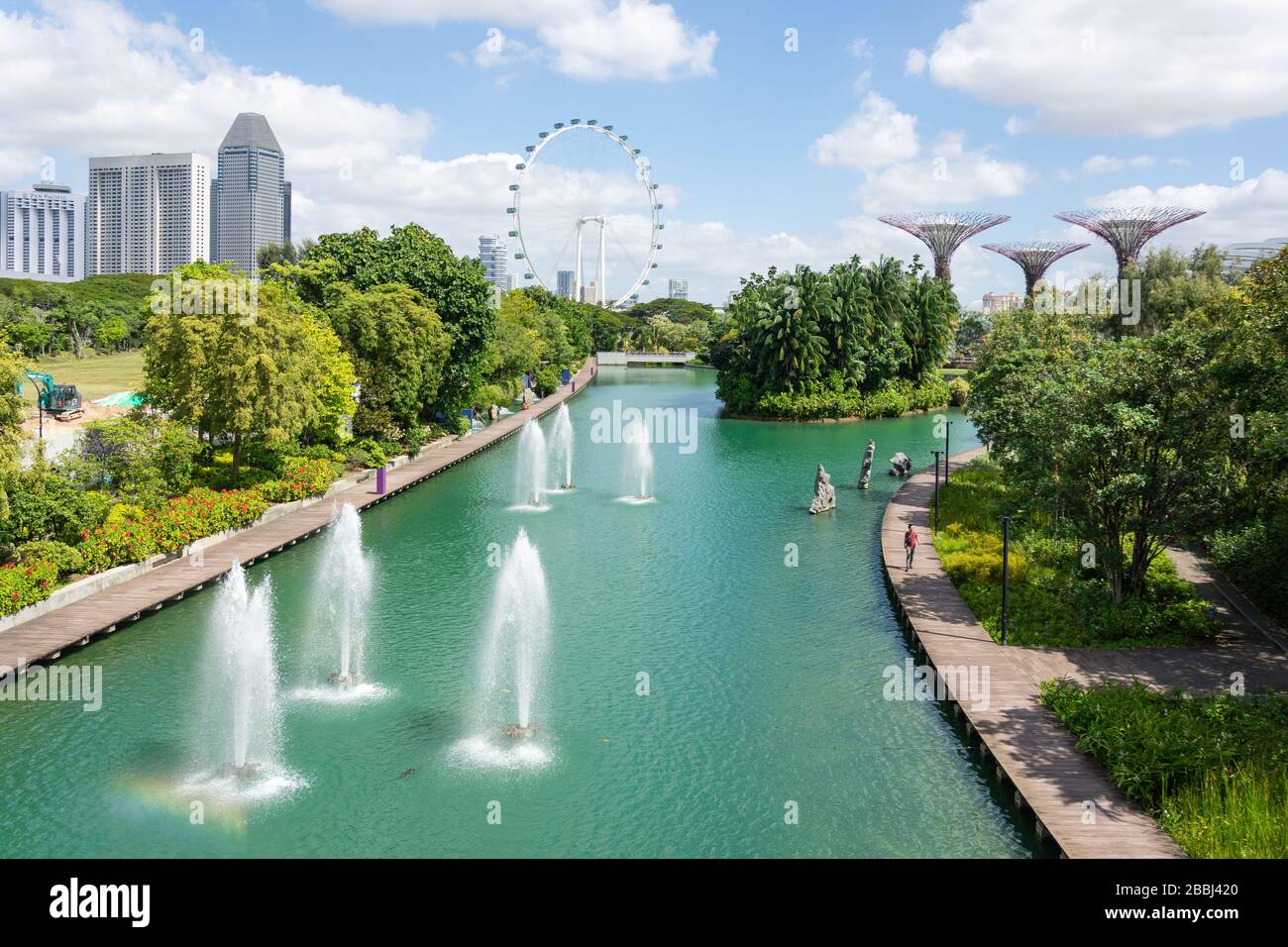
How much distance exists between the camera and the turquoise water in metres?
14.2

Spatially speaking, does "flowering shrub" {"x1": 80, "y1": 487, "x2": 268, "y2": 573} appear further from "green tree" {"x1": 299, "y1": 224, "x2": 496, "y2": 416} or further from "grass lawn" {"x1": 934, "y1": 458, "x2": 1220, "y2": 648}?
"grass lawn" {"x1": 934, "y1": 458, "x2": 1220, "y2": 648}

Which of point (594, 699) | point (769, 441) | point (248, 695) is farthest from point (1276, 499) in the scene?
point (769, 441)

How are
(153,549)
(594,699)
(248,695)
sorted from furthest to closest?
1. (153,549)
2. (594,699)
3. (248,695)

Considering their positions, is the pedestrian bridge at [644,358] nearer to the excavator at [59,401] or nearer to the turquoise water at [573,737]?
the excavator at [59,401]

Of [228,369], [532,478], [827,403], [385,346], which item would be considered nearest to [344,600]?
[228,369]

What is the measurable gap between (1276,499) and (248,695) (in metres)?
20.8

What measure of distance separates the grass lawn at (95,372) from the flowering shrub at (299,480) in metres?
17.8

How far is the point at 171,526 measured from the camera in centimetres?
2727

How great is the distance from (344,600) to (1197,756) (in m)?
19.0

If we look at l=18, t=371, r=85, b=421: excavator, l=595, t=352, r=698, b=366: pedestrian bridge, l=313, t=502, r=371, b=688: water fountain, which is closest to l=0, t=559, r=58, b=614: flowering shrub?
l=313, t=502, r=371, b=688: water fountain

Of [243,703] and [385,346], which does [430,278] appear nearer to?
[385,346]

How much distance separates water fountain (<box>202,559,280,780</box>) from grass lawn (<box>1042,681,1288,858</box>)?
13.3 meters

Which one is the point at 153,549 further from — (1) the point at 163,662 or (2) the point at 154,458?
(1) the point at 163,662

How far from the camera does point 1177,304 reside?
193 ft
